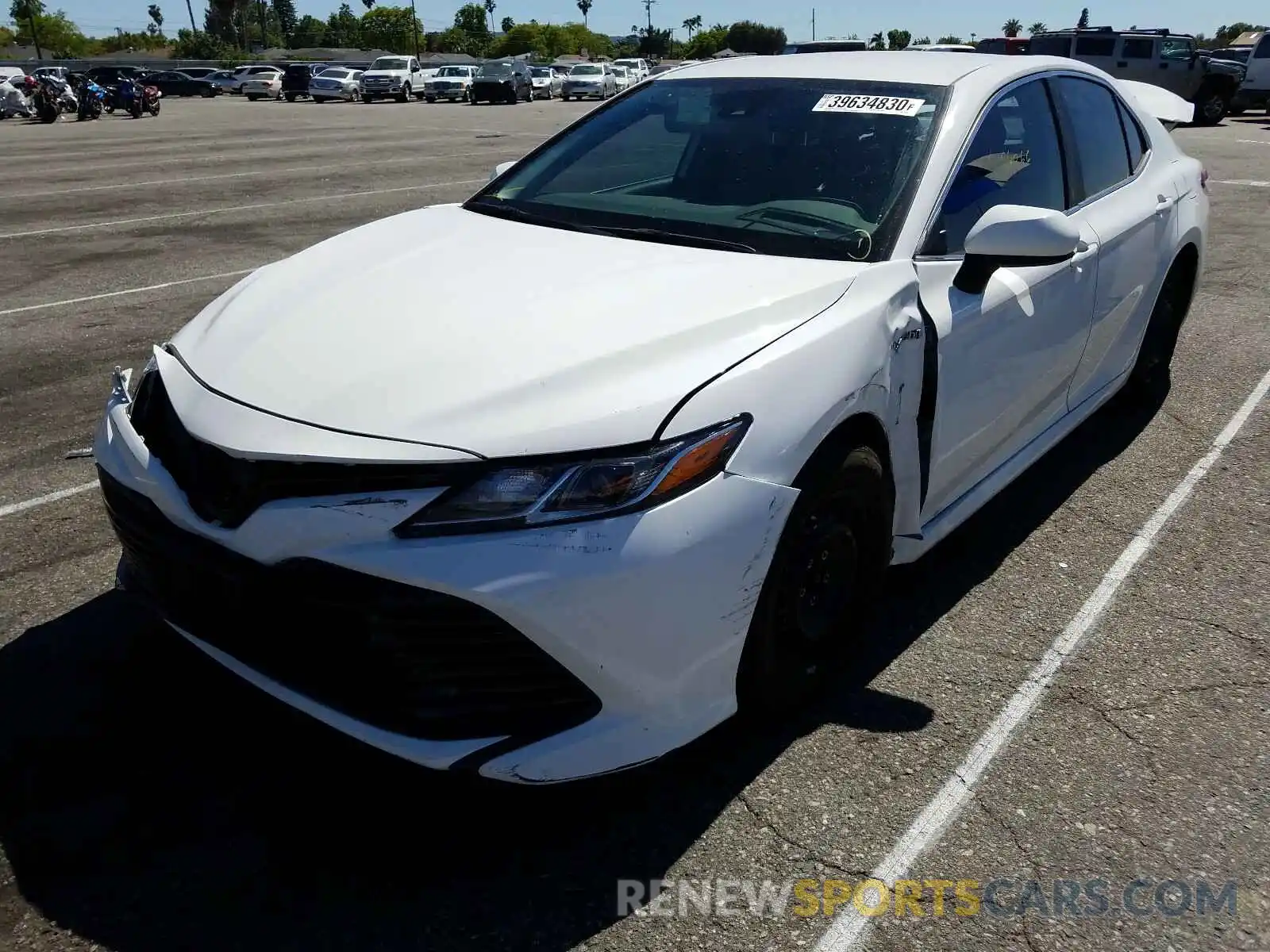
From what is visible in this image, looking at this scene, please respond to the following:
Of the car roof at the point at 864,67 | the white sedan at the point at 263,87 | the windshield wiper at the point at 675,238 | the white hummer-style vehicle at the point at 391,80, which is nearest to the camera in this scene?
the windshield wiper at the point at 675,238

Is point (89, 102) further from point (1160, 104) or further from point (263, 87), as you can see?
point (1160, 104)

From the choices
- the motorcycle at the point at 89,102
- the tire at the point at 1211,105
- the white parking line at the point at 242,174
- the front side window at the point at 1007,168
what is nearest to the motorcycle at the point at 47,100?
the motorcycle at the point at 89,102

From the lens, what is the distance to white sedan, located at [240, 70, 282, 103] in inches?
1964

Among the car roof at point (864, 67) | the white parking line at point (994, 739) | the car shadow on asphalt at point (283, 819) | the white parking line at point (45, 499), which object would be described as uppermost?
the car roof at point (864, 67)

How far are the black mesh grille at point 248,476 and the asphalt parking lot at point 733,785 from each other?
1.60 ft

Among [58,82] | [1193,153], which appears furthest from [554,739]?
[58,82]

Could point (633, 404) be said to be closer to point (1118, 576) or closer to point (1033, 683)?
point (1033, 683)

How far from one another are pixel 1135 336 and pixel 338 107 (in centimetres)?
4028

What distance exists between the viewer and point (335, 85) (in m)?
44.6

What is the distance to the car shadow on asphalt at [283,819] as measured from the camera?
2287mm

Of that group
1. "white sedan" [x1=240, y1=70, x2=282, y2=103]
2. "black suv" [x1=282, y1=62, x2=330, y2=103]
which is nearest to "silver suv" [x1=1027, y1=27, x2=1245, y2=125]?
"black suv" [x1=282, y1=62, x2=330, y2=103]

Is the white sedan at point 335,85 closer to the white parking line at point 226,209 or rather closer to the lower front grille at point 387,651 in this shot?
the white parking line at point 226,209

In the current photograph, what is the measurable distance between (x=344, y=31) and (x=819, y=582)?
143 meters

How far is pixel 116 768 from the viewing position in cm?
272
